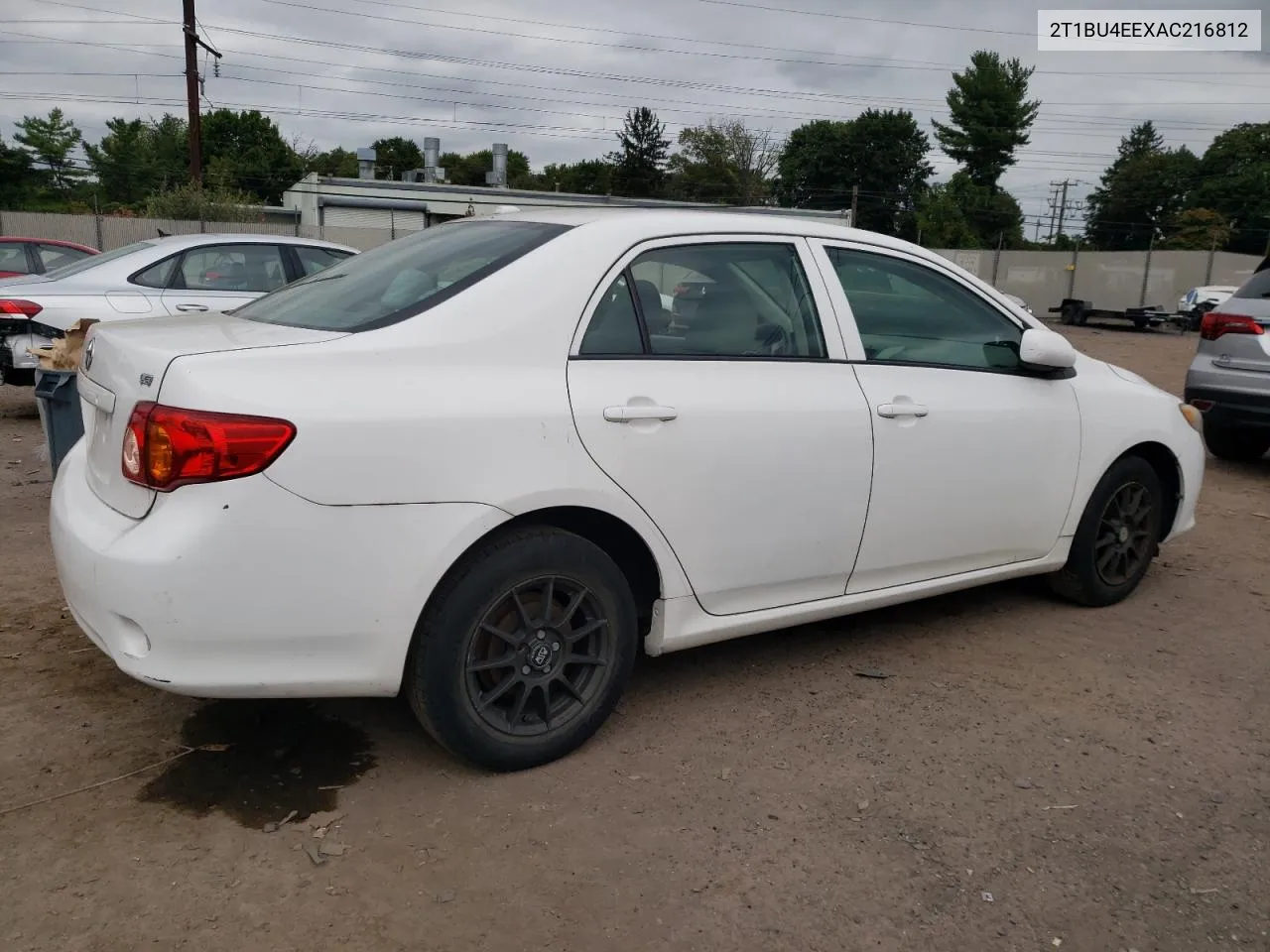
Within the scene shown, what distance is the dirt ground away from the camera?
252cm

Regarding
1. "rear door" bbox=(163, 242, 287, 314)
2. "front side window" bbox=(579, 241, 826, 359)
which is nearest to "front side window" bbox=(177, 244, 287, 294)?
"rear door" bbox=(163, 242, 287, 314)

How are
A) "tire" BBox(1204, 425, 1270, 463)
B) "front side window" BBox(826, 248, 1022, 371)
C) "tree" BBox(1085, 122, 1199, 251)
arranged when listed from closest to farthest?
"front side window" BBox(826, 248, 1022, 371)
"tire" BBox(1204, 425, 1270, 463)
"tree" BBox(1085, 122, 1199, 251)

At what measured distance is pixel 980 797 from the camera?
3.14 metres

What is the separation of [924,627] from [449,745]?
2377mm

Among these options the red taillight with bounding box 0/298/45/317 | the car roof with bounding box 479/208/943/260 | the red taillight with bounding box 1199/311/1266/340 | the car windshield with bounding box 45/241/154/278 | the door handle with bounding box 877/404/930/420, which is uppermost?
the car roof with bounding box 479/208/943/260

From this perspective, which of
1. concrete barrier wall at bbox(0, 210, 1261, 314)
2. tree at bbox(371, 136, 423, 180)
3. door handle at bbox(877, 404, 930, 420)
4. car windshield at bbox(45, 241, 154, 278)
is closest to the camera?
door handle at bbox(877, 404, 930, 420)

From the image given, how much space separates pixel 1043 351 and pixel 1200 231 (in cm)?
6775

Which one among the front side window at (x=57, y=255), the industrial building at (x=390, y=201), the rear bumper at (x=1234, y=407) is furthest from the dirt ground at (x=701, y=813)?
the industrial building at (x=390, y=201)

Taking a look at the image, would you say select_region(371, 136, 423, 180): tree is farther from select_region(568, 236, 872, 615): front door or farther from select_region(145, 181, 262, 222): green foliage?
select_region(568, 236, 872, 615): front door

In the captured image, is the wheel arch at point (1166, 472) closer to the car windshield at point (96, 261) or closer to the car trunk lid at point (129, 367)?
the car trunk lid at point (129, 367)

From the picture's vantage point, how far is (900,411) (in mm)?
3787

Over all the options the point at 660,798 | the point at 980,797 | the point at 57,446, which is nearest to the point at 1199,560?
the point at 980,797

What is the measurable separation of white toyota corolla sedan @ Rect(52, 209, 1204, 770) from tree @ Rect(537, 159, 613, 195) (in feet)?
243

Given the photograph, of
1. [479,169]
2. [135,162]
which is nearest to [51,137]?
[135,162]
